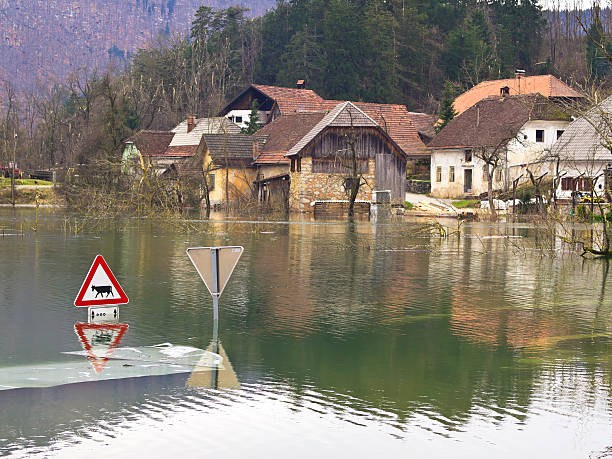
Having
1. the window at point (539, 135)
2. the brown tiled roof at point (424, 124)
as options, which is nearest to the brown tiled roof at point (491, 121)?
the window at point (539, 135)

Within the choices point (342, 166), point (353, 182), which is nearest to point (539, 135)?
point (342, 166)

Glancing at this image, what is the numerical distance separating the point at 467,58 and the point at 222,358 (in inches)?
4288

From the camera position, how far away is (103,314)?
15211mm

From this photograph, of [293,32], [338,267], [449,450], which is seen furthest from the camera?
[293,32]

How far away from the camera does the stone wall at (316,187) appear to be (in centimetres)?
6638

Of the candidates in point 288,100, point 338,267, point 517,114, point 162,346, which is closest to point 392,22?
point 288,100

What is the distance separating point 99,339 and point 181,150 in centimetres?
7819

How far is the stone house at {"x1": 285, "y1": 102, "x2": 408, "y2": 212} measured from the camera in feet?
218

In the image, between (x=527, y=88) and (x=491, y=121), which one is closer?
(x=491, y=121)

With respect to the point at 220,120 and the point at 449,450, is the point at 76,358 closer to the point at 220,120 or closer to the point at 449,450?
the point at 449,450

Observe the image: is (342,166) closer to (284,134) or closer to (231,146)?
(284,134)

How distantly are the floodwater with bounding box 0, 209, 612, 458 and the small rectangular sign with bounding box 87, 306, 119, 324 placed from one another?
260mm

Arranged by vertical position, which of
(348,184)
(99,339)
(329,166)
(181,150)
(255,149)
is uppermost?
(181,150)

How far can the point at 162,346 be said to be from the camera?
507 inches
